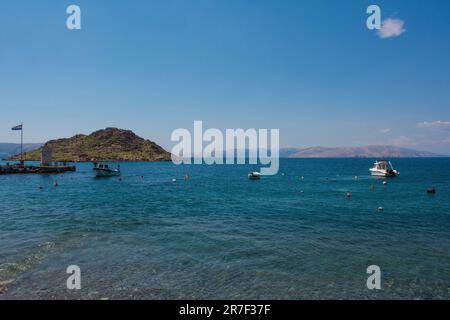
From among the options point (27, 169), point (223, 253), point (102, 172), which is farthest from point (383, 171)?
point (27, 169)

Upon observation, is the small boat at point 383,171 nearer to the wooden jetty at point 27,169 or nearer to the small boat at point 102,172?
the small boat at point 102,172

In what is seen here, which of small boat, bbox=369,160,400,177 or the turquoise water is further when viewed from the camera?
small boat, bbox=369,160,400,177

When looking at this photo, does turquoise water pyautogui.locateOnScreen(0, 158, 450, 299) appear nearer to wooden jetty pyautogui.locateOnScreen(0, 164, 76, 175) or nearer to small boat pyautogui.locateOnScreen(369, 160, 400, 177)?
small boat pyautogui.locateOnScreen(369, 160, 400, 177)

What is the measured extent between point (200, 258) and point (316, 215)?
74.1 ft

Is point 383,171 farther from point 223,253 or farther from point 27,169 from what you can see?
point 27,169

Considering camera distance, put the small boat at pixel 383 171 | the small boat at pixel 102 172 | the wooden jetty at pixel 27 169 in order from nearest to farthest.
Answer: the small boat at pixel 383 171
the small boat at pixel 102 172
the wooden jetty at pixel 27 169

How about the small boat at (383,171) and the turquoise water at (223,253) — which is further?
the small boat at (383,171)

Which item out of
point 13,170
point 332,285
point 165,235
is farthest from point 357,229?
point 13,170

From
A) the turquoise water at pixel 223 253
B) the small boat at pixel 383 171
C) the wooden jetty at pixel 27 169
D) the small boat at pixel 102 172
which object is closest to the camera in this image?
the turquoise water at pixel 223 253

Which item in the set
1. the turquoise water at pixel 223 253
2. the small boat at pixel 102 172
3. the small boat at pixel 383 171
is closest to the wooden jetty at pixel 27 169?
the small boat at pixel 102 172

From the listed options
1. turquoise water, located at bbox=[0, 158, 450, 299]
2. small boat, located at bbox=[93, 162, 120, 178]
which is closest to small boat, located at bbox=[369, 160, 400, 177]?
turquoise water, located at bbox=[0, 158, 450, 299]

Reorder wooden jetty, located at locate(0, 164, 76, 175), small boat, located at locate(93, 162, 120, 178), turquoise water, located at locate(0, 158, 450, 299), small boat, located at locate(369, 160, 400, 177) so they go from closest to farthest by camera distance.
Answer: turquoise water, located at locate(0, 158, 450, 299), small boat, located at locate(369, 160, 400, 177), small boat, located at locate(93, 162, 120, 178), wooden jetty, located at locate(0, 164, 76, 175)

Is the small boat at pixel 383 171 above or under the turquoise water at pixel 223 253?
above
